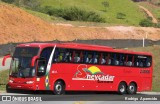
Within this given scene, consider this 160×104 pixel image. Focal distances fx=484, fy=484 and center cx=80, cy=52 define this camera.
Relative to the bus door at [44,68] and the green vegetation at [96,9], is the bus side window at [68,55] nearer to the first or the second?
the bus door at [44,68]

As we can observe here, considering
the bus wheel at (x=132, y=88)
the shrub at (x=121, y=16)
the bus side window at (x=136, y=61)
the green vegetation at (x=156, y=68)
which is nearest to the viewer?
Answer: the bus side window at (x=136, y=61)

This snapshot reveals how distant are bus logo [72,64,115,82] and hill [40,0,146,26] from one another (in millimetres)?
66253

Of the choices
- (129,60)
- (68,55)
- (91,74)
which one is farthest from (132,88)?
(68,55)

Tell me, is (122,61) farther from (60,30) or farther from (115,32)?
(115,32)

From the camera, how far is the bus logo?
96.8 feet

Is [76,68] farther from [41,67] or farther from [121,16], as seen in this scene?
[121,16]

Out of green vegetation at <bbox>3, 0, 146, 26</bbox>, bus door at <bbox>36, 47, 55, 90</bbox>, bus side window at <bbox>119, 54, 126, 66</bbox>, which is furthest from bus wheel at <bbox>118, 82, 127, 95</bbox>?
green vegetation at <bbox>3, 0, 146, 26</bbox>

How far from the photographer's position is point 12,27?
193 ft

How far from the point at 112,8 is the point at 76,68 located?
3385 inches

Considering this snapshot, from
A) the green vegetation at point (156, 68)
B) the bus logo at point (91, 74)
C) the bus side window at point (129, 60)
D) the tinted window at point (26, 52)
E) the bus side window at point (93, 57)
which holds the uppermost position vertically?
the tinted window at point (26, 52)

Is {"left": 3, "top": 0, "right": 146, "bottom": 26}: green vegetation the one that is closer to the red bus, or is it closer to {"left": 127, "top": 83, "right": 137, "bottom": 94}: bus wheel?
{"left": 127, "top": 83, "right": 137, "bottom": 94}: bus wheel

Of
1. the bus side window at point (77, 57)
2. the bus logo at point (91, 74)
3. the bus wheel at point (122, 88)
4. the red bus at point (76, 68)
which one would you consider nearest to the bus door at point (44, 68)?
the red bus at point (76, 68)

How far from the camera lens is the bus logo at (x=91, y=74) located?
2950cm

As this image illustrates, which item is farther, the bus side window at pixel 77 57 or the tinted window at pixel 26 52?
the bus side window at pixel 77 57
